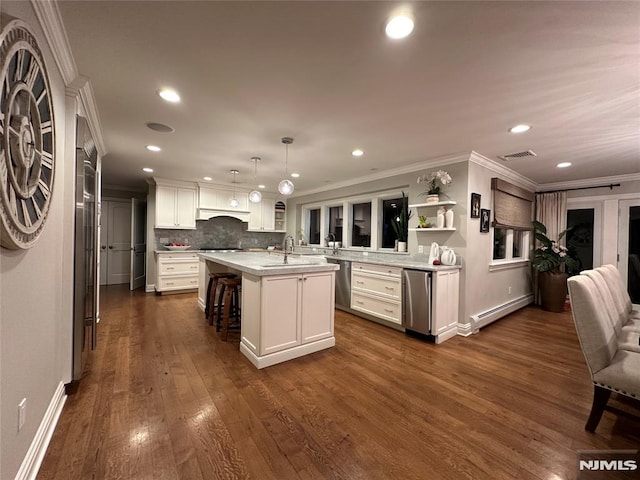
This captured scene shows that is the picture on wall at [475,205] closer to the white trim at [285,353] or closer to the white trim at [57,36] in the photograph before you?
the white trim at [285,353]

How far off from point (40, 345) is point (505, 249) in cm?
578

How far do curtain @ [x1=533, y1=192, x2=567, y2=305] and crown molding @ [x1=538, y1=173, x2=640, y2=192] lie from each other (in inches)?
5.7

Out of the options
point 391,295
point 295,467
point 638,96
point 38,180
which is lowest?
point 295,467

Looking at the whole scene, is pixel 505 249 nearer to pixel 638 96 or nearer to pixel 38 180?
pixel 638 96

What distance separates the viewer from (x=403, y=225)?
4328mm

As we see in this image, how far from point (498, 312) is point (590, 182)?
2.98m

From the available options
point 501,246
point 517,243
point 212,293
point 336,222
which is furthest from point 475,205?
point 212,293

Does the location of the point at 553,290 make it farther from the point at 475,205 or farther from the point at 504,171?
the point at 475,205

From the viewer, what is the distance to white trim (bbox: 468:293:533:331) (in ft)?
12.2

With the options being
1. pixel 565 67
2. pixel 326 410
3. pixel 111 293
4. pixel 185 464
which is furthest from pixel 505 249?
pixel 111 293

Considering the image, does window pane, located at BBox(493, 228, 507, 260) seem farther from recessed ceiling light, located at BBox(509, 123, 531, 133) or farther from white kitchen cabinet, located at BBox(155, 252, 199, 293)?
white kitchen cabinet, located at BBox(155, 252, 199, 293)

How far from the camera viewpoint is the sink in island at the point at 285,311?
255cm

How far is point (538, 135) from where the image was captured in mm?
2822

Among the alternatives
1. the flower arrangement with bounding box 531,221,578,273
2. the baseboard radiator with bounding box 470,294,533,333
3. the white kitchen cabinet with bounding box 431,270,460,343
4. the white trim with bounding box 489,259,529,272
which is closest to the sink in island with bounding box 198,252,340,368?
the white kitchen cabinet with bounding box 431,270,460,343
